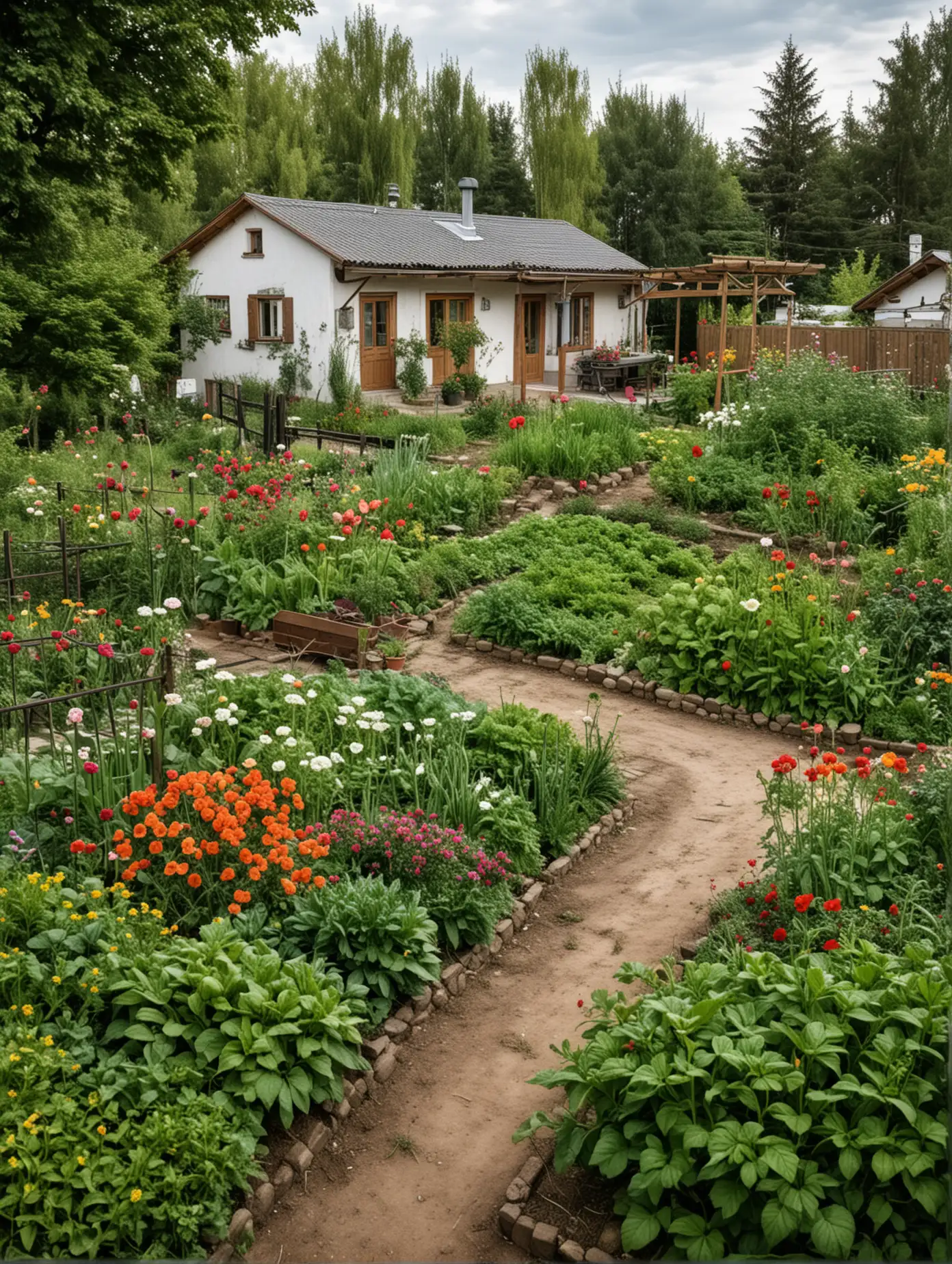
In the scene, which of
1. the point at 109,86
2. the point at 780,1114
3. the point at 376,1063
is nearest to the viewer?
the point at 780,1114

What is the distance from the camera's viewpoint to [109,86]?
15000 millimetres

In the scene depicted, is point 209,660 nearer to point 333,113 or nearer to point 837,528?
point 837,528

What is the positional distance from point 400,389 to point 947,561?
15.7m

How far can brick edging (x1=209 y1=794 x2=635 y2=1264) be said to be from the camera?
3.84 metres

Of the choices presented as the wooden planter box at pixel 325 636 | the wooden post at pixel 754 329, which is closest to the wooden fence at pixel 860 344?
the wooden post at pixel 754 329

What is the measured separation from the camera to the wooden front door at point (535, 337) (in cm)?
2689

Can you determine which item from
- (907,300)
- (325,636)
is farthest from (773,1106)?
(907,300)

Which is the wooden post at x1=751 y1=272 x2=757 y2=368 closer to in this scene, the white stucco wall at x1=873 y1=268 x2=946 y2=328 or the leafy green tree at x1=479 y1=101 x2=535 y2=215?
the white stucco wall at x1=873 y1=268 x2=946 y2=328

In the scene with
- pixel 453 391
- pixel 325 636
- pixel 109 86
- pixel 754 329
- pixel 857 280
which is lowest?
pixel 325 636

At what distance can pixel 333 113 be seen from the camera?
113 feet

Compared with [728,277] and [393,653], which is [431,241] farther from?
[393,653]

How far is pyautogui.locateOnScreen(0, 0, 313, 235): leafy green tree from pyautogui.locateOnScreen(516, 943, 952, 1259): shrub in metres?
12.5

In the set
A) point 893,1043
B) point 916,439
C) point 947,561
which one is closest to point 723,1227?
point 893,1043

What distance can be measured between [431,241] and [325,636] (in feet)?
56.7
